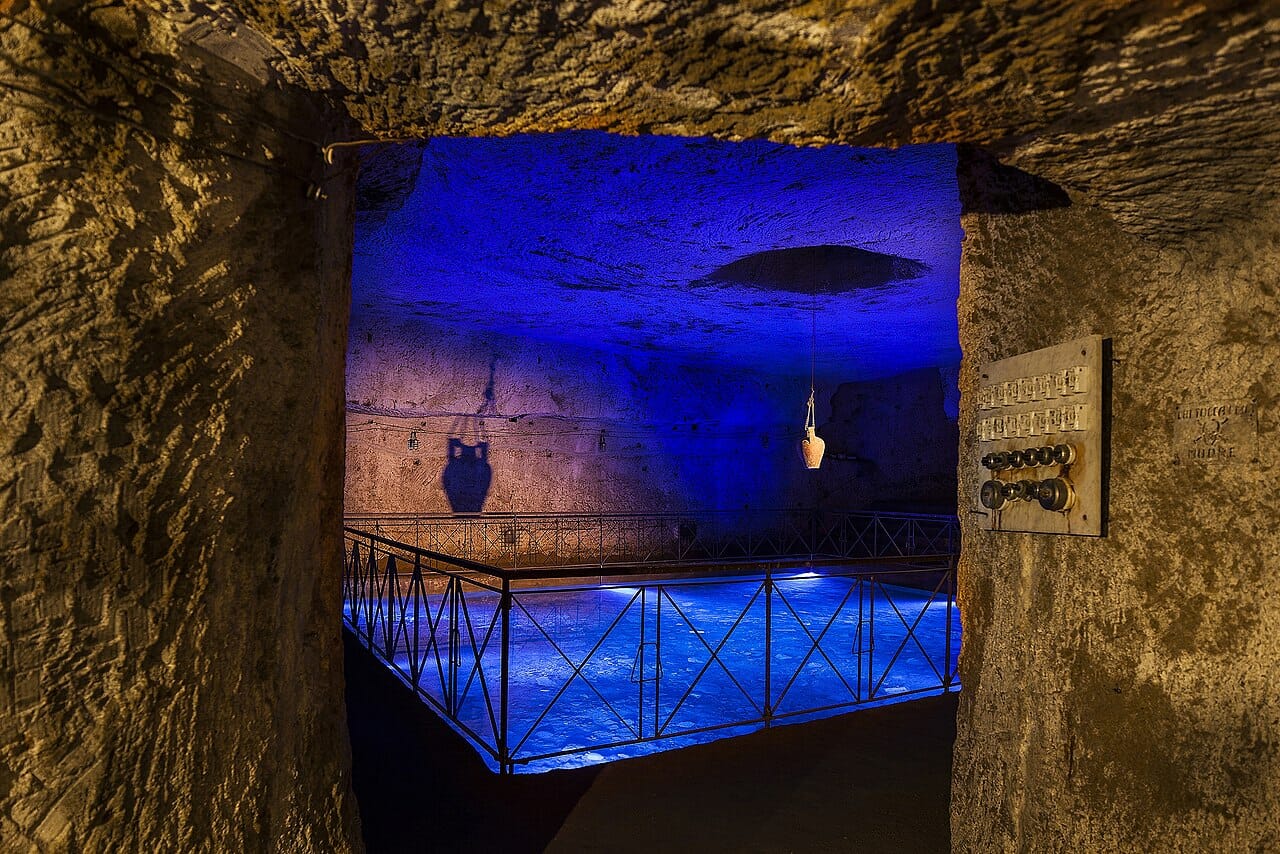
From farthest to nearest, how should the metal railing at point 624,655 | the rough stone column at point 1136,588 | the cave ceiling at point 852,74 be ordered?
the metal railing at point 624,655 → the rough stone column at point 1136,588 → the cave ceiling at point 852,74

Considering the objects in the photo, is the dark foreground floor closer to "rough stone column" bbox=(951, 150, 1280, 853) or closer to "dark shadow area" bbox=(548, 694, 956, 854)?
"dark shadow area" bbox=(548, 694, 956, 854)

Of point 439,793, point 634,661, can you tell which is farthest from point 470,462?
point 439,793

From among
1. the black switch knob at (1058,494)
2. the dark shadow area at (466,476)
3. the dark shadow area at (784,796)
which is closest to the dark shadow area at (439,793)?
the dark shadow area at (784,796)

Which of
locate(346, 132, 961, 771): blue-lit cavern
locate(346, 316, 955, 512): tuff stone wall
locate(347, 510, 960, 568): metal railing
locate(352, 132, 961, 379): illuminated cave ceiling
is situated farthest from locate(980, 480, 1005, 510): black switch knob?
locate(346, 316, 955, 512): tuff stone wall

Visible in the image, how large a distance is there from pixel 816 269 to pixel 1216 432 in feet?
17.8

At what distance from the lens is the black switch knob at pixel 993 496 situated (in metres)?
2.27

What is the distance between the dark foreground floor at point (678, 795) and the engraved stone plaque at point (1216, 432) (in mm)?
1797

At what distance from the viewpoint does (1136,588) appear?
1903 mm

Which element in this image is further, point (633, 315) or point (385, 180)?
point (633, 315)

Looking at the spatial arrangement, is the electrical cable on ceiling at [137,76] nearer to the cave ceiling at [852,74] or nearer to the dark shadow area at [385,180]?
the cave ceiling at [852,74]

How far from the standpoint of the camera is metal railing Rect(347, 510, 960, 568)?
980cm

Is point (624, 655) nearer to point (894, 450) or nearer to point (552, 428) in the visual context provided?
point (552, 428)

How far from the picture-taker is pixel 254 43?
1449 mm

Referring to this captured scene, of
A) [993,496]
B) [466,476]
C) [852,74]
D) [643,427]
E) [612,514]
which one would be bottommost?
[612,514]
